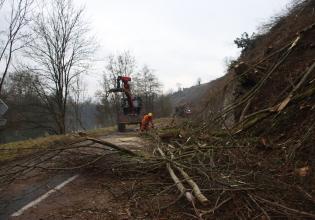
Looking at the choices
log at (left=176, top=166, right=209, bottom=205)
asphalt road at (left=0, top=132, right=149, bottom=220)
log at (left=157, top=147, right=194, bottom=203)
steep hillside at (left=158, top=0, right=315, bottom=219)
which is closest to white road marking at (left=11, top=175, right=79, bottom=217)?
asphalt road at (left=0, top=132, right=149, bottom=220)

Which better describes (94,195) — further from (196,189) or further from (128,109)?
(128,109)

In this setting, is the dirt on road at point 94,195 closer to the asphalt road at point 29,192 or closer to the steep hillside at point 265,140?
the asphalt road at point 29,192

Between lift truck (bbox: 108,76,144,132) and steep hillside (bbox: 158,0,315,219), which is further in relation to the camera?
lift truck (bbox: 108,76,144,132)

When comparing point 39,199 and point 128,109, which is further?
point 128,109

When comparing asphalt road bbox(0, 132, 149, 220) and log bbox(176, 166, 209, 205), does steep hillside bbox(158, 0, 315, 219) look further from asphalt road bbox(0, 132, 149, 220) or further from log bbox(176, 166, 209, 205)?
asphalt road bbox(0, 132, 149, 220)

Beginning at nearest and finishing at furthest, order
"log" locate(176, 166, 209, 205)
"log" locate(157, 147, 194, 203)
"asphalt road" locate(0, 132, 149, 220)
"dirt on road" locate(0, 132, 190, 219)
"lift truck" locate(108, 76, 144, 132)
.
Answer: "log" locate(176, 166, 209, 205) < "log" locate(157, 147, 194, 203) < "dirt on road" locate(0, 132, 190, 219) < "asphalt road" locate(0, 132, 149, 220) < "lift truck" locate(108, 76, 144, 132)

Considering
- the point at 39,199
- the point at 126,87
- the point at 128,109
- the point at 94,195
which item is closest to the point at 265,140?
the point at 94,195

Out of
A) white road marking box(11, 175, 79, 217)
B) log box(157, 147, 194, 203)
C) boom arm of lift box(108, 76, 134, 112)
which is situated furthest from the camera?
boom arm of lift box(108, 76, 134, 112)

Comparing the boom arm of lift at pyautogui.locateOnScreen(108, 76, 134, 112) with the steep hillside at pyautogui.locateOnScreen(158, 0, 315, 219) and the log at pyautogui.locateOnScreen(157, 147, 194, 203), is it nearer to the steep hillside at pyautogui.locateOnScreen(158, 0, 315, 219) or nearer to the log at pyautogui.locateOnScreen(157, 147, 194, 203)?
the steep hillside at pyautogui.locateOnScreen(158, 0, 315, 219)

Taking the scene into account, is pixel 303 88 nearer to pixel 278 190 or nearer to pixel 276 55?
pixel 276 55

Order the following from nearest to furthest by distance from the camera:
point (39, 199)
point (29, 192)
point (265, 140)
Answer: point (39, 199) → point (29, 192) → point (265, 140)

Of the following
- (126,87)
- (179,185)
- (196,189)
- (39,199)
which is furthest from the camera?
(126,87)

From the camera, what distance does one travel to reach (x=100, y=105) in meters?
48.9

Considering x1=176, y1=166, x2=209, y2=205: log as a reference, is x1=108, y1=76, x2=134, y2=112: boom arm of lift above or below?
above
